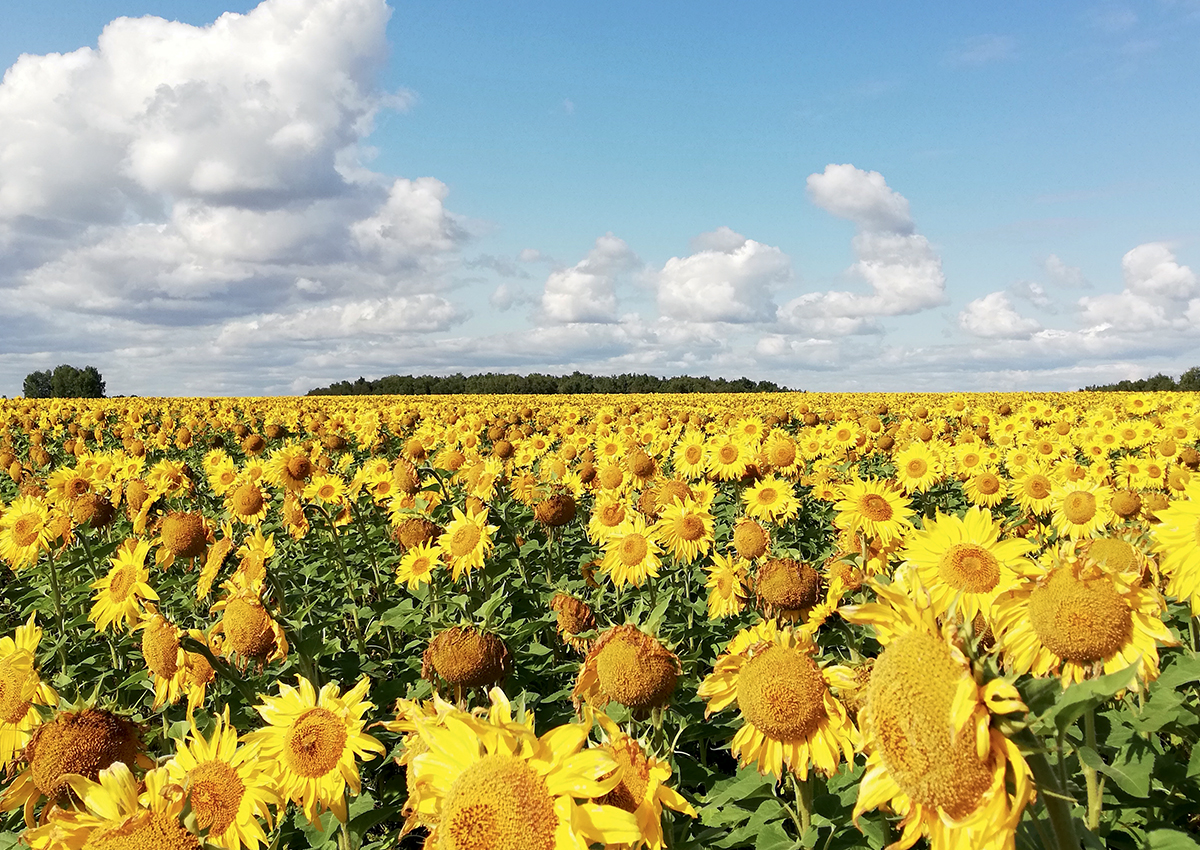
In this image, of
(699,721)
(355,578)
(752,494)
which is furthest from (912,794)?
(355,578)

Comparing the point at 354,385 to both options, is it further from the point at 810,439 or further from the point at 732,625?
the point at 732,625

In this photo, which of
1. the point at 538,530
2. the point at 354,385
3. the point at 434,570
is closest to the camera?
the point at 434,570

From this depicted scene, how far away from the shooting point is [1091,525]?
6.17 m

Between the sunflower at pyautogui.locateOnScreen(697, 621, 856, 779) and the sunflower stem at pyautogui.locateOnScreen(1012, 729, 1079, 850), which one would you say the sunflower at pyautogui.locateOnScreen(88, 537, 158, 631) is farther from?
the sunflower stem at pyautogui.locateOnScreen(1012, 729, 1079, 850)

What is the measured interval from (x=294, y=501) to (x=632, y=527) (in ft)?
13.3

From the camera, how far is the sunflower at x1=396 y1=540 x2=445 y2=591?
20.1 feet

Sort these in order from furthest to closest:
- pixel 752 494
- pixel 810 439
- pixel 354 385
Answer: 1. pixel 354 385
2. pixel 810 439
3. pixel 752 494

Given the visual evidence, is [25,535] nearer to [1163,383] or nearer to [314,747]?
[314,747]

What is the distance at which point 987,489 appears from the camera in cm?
891

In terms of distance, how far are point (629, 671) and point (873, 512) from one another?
405 centimetres

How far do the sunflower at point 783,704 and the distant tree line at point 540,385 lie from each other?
232 feet

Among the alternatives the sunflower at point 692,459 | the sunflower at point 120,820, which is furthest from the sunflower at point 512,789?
the sunflower at point 692,459

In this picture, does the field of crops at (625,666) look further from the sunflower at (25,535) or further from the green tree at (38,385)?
the green tree at (38,385)

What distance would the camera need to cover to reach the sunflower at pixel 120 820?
2102mm
